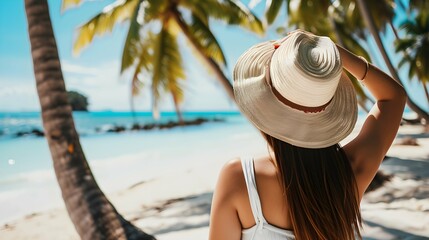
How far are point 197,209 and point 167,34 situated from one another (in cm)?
469

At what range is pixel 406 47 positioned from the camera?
2427 centimetres

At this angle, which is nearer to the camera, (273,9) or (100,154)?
(273,9)

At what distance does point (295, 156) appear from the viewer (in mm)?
1038

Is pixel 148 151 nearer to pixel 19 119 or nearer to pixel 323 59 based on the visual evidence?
pixel 19 119

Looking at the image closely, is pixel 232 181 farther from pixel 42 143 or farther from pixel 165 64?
pixel 42 143

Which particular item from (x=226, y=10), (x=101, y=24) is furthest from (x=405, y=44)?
(x=101, y=24)

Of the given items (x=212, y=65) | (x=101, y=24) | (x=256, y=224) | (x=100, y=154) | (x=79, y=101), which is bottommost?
(x=100, y=154)

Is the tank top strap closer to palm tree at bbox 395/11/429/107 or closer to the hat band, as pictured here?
the hat band

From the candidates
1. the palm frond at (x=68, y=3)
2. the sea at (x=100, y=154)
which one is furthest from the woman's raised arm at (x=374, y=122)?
the palm frond at (x=68, y=3)

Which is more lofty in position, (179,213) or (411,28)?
(411,28)

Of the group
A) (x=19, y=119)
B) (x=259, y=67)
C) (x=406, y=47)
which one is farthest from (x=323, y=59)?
(x=19, y=119)

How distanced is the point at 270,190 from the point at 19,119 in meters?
44.2

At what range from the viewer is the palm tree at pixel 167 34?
8844 millimetres

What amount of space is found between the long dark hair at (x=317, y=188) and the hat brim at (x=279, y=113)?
39 millimetres
